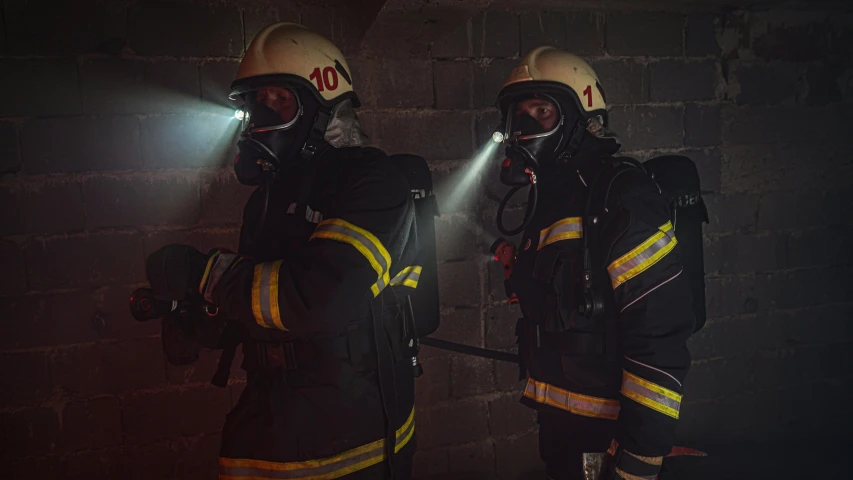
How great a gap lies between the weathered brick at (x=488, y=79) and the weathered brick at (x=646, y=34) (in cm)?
74

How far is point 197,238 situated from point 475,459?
216 cm

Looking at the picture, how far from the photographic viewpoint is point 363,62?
3.23 m

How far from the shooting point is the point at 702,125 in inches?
153

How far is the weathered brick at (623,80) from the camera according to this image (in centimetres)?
364

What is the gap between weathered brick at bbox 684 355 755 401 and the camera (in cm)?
403

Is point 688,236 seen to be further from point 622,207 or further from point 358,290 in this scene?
point 358,290

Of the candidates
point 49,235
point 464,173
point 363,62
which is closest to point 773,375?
point 464,173

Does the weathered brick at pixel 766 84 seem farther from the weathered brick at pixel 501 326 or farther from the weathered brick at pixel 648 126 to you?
the weathered brick at pixel 501 326

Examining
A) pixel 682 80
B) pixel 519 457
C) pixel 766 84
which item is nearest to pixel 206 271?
pixel 519 457

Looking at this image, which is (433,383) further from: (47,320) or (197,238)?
(47,320)

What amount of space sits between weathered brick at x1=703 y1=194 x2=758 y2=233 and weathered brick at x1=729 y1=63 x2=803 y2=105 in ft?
2.15

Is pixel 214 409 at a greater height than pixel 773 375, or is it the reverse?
pixel 214 409

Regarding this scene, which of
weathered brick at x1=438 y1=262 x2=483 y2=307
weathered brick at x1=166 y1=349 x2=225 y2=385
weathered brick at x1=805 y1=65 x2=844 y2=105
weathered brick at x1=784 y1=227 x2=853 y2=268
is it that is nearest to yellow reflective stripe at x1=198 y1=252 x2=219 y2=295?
weathered brick at x1=166 y1=349 x2=225 y2=385

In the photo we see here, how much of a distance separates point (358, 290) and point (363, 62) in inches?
72.7
